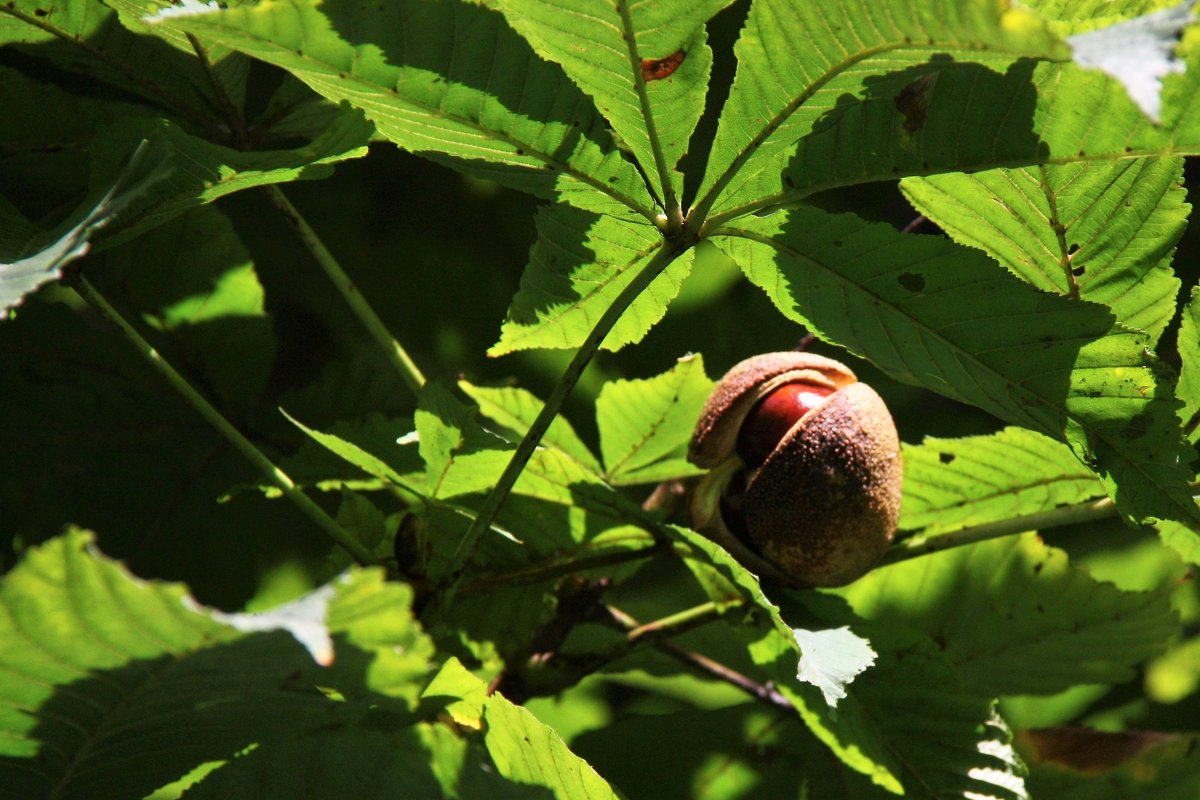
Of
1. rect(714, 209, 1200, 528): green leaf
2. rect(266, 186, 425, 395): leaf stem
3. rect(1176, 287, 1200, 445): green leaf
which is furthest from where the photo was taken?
rect(266, 186, 425, 395): leaf stem

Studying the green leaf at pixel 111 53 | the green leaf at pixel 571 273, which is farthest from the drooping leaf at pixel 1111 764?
the green leaf at pixel 111 53

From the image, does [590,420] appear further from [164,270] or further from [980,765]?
[980,765]

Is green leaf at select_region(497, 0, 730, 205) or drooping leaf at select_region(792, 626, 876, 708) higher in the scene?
green leaf at select_region(497, 0, 730, 205)

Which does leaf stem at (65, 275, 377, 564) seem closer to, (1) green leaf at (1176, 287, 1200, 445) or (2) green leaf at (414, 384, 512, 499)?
(2) green leaf at (414, 384, 512, 499)

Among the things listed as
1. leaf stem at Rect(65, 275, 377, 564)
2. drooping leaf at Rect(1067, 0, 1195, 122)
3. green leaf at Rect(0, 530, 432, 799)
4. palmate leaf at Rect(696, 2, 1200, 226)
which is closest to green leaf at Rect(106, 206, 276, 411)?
leaf stem at Rect(65, 275, 377, 564)

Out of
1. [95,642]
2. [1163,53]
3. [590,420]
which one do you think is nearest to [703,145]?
[590,420]

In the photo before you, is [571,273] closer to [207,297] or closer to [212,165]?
[212,165]

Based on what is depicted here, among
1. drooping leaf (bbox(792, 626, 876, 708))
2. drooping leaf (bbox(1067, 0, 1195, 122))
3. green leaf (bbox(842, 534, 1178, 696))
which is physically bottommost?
green leaf (bbox(842, 534, 1178, 696))

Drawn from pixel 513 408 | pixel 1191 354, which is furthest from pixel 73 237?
pixel 1191 354
